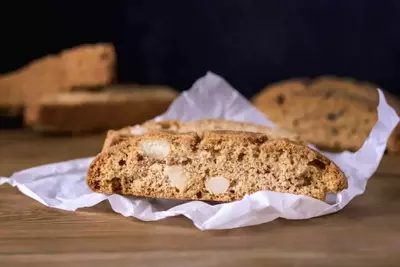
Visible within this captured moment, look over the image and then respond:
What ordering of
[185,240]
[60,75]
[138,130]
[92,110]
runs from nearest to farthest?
[185,240] → [138,130] → [92,110] → [60,75]

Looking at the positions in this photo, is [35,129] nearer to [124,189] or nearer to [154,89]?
[154,89]

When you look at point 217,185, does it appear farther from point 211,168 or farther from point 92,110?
point 92,110

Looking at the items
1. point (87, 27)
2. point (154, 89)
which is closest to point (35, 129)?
point (154, 89)

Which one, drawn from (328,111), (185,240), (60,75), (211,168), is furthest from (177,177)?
(60,75)

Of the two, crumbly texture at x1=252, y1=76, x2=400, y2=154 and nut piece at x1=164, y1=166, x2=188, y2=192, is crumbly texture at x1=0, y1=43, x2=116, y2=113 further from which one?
nut piece at x1=164, y1=166, x2=188, y2=192

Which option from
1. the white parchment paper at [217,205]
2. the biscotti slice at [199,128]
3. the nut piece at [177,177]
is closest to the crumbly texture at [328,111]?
the white parchment paper at [217,205]

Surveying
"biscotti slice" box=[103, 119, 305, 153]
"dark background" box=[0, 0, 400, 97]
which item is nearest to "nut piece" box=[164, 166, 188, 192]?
"biscotti slice" box=[103, 119, 305, 153]
